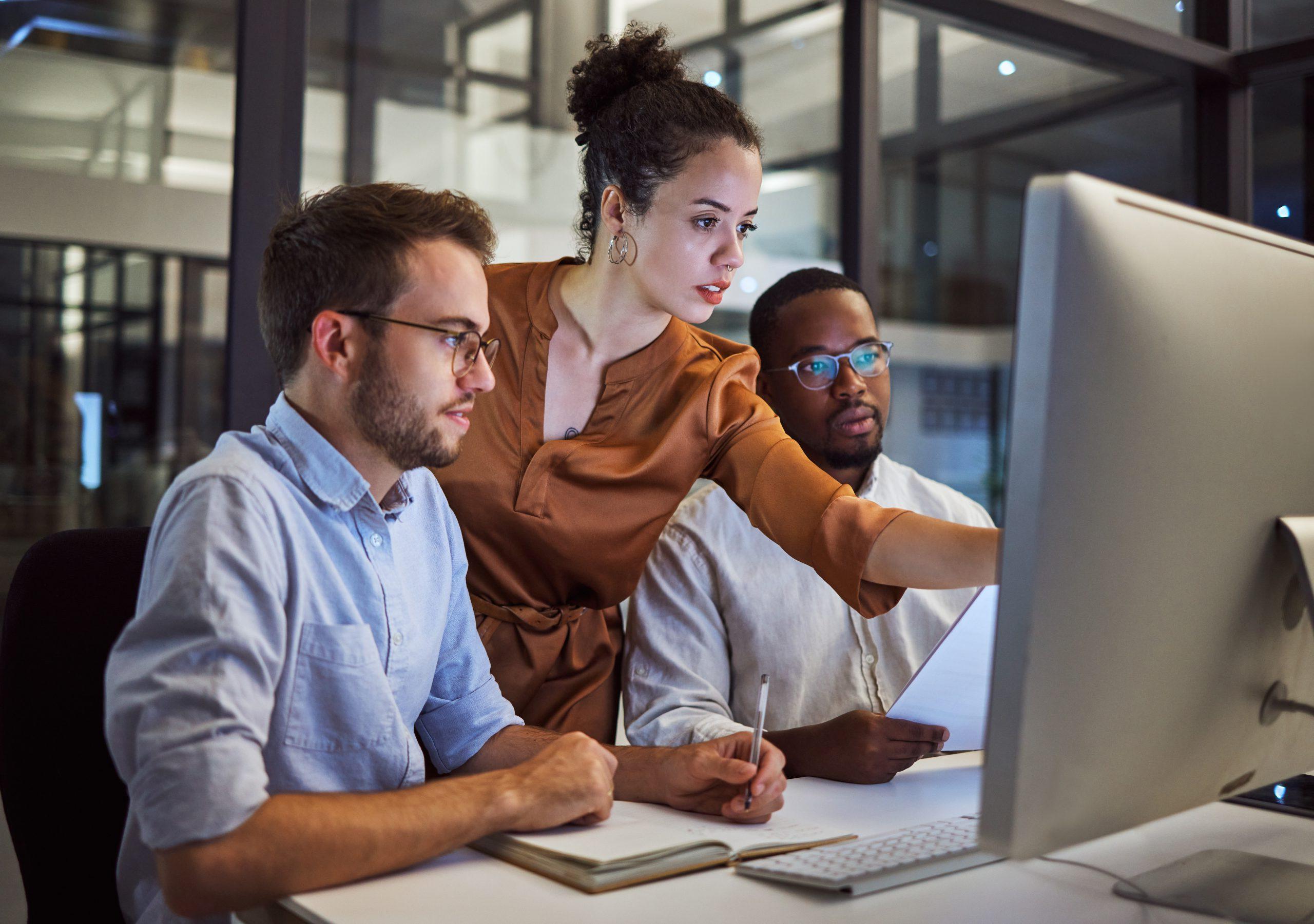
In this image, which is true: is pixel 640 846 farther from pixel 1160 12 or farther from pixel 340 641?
pixel 1160 12

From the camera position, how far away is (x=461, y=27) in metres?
3.20

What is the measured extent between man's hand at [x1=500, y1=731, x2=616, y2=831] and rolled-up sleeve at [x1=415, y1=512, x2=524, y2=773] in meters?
0.23

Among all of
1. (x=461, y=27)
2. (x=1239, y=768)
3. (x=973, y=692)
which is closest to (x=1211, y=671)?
(x=1239, y=768)

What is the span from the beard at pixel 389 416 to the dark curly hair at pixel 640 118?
0.60 metres

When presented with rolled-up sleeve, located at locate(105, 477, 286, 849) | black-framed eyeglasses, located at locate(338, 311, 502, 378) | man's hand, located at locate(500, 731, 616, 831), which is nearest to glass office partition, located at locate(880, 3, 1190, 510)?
black-framed eyeglasses, located at locate(338, 311, 502, 378)

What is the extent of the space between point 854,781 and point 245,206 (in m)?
1.46

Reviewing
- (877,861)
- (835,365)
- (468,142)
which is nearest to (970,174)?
(468,142)

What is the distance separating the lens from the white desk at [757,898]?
91cm

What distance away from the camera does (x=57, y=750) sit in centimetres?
128

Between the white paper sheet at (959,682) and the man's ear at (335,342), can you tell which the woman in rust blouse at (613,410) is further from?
the man's ear at (335,342)

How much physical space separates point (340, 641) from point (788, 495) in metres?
0.67

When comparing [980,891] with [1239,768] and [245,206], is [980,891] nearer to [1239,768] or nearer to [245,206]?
[1239,768]

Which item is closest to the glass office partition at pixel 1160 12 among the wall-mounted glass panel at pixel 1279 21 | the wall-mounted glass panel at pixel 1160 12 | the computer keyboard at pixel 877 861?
the wall-mounted glass panel at pixel 1160 12

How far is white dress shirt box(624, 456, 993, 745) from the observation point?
1757mm
